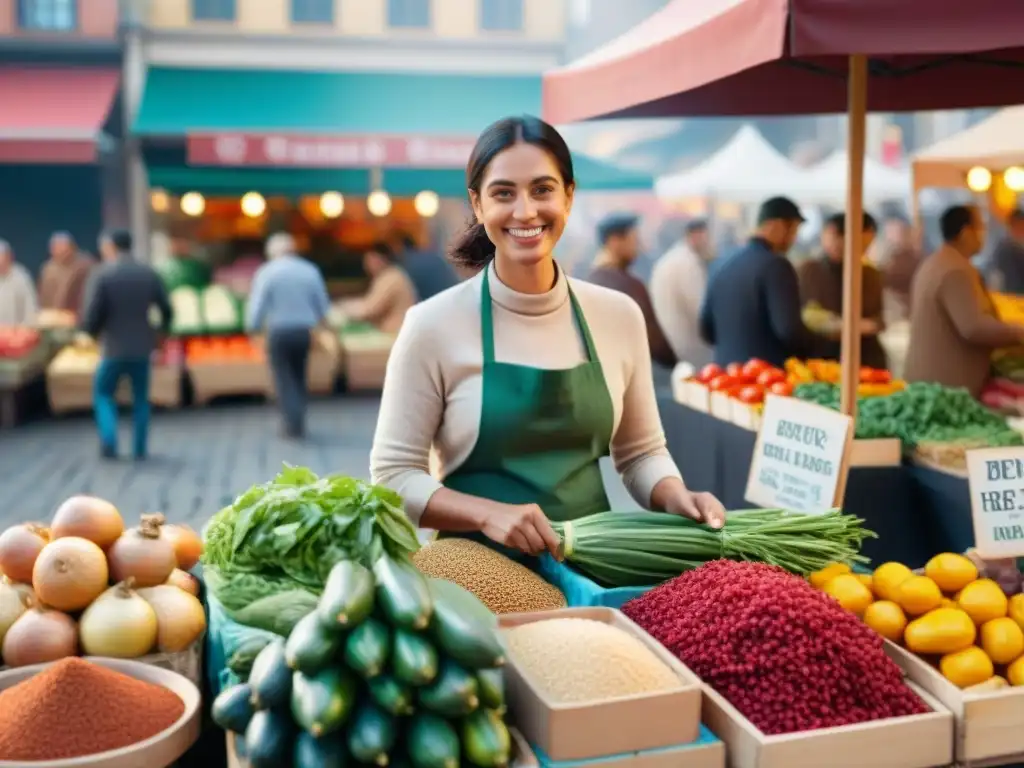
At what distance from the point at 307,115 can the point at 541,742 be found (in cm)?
1559

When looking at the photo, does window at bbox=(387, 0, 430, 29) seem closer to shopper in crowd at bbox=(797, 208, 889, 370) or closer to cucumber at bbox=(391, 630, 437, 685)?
shopper in crowd at bbox=(797, 208, 889, 370)

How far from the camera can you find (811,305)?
26.8 ft

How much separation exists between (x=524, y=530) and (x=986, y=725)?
1031 millimetres

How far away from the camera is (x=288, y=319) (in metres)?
11.4

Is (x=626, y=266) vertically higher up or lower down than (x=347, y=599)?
higher up

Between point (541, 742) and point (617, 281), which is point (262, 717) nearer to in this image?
point (541, 742)

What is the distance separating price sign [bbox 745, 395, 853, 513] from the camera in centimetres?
351

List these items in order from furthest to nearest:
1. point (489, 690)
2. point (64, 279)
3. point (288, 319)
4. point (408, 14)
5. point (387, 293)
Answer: point (408, 14), point (64, 279), point (387, 293), point (288, 319), point (489, 690)

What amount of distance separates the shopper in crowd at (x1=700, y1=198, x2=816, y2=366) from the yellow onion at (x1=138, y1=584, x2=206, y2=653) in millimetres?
4858

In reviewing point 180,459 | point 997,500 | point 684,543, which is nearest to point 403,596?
point 684,543

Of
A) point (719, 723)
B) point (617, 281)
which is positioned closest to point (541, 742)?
point (719, 723)

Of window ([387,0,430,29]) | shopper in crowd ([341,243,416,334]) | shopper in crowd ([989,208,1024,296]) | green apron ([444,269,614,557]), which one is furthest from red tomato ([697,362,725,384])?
window ([387,0,430,29])

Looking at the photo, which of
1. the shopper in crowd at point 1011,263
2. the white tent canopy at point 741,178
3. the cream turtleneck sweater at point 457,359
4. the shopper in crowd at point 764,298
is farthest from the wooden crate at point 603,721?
the white tent canopy at point 741,178

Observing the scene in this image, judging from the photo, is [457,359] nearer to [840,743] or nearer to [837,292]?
[840,743]
